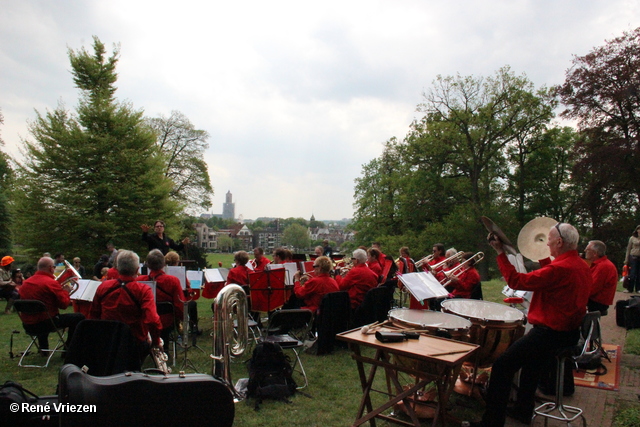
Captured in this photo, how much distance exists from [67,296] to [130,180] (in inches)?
638

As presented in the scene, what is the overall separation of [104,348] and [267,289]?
127 inches

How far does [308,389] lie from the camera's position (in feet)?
16.0

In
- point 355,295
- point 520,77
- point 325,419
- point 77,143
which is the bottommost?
point 325,419

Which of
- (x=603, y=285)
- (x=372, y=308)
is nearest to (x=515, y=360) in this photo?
(x=603, y=285)

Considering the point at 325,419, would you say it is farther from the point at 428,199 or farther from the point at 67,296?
the point at 428,199

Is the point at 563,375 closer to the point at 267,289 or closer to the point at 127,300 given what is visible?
the point at 267,289

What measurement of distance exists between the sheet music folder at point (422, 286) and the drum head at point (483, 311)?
0.55ft

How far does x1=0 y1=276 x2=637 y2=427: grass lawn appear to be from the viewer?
4.06m

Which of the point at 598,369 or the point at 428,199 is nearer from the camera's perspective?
the point at 598,369

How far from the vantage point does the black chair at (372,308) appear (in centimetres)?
675

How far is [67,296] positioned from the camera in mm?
5922

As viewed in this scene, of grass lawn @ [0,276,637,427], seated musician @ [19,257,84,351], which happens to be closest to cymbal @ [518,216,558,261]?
grass lawn @ [0,276,637,427]

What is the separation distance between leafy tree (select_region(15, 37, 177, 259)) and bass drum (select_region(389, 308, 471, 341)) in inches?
742

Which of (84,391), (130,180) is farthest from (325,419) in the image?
(130,180)
